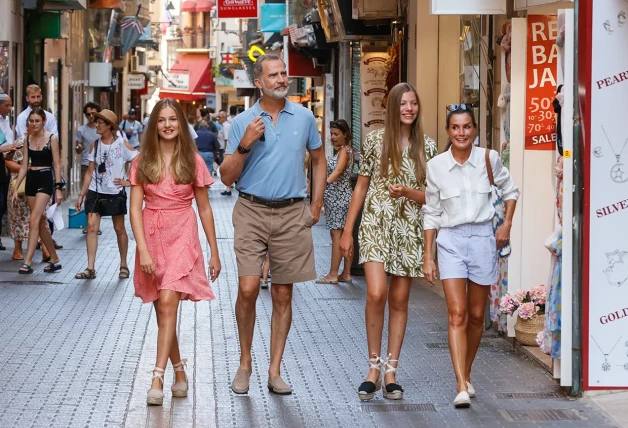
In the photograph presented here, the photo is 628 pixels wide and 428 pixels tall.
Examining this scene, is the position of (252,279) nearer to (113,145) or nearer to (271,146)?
(271,146)

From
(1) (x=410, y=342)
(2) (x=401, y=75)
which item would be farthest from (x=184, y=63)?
(1) (x=410, y=342)

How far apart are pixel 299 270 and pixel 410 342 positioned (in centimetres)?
235

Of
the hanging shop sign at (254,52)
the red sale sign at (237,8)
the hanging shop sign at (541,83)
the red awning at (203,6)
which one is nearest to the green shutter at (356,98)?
the red sale sign at (237,8)

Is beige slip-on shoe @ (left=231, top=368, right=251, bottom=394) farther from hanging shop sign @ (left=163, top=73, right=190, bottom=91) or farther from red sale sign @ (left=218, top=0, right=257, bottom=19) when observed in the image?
hanging shop sign @ (left=163, top=73, right=190, bottom=91)

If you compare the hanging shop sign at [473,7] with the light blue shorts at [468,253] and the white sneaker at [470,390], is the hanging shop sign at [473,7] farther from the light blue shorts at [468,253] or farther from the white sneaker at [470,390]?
the white sneaker at [470,390]

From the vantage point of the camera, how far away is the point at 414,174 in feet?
26.9

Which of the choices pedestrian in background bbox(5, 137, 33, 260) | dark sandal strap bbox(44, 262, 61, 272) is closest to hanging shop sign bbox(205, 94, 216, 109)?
pedestrian in background bbox(5, 137, 33, 260)

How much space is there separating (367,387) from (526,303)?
215 cm

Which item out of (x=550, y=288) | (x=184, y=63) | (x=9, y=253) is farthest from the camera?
(x=184, y=63)

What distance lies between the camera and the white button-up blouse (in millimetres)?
7914

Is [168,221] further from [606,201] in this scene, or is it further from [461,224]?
[606,201]

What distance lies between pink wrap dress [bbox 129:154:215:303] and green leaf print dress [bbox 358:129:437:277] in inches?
40.4

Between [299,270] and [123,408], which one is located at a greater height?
[299,270]

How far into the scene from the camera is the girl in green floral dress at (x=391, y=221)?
26.8 ft
